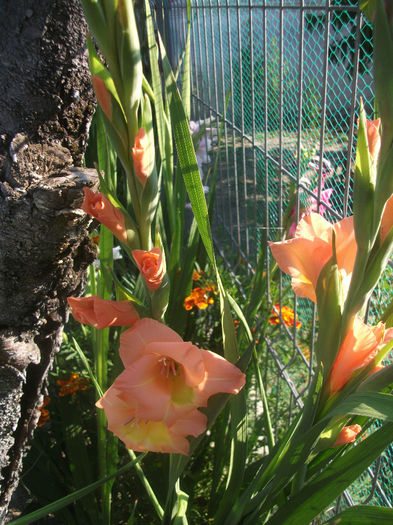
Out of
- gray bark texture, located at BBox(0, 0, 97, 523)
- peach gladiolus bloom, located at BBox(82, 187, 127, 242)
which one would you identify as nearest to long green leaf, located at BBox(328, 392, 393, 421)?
peach gladiolus bloom, located at BBox(82, 187, 127, 242)

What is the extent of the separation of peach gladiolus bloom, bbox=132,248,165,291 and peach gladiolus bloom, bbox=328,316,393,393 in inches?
8.2

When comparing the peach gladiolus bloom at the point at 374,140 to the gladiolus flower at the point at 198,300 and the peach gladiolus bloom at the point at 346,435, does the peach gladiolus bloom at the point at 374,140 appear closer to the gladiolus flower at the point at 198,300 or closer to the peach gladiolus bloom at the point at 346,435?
the peach gladiolus bloom at the point at 346,435

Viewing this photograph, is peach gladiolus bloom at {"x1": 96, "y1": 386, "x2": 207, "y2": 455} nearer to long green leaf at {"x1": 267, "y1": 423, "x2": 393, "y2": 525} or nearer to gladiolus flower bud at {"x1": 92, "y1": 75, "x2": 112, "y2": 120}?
→ long green leaf at {"x1": 267, "y1": 423, "x2": 393, "y2": 525}

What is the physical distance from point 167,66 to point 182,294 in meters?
0.57

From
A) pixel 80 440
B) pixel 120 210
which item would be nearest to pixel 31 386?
pixel 80 440

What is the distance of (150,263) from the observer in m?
0.51

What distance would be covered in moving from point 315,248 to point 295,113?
0.88 meters

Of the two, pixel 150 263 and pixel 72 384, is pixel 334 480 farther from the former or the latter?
pixel 72 384

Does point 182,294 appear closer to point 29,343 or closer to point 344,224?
point 29,343

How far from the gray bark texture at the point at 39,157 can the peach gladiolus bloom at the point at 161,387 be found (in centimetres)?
23

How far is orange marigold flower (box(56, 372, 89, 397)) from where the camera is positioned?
1.31 metres

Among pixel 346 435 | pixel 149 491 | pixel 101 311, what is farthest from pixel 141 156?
pixel 149 491

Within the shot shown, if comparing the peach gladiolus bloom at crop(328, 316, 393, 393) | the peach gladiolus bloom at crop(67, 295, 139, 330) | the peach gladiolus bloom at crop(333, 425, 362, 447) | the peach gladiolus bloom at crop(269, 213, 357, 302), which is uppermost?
the peach gladiolus bloom at crop(269, 213, 357, 302)

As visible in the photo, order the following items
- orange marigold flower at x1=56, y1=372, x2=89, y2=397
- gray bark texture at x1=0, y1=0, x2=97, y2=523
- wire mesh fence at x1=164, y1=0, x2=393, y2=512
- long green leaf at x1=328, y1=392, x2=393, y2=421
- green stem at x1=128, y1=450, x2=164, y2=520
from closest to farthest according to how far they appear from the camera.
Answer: long green leaf at x1=328, y1=392, x2=393, y2=421 → gray bark texture at x1=0, y1=0, x2=97, y2=523 → green stem at x1=128, y1=450, x2=164, y2=520 → wire mesh fence at x1=164, y1=0, x2=393, y2=512 → orange marigold flower at x1=56, y1=372, x2=89, y2=397
